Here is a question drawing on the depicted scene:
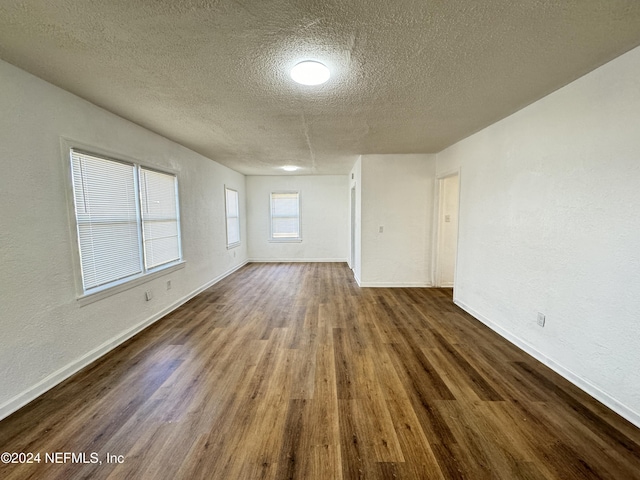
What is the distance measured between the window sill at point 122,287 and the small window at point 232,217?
2.27 metres

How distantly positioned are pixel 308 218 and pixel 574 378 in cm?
597

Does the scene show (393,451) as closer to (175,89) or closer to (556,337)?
(556,337)

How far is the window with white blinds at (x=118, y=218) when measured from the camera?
7.79ft

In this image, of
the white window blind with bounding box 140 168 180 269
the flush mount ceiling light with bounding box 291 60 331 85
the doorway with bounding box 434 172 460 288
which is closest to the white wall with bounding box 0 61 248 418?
the white window blind with bounding box 140 168 180 269

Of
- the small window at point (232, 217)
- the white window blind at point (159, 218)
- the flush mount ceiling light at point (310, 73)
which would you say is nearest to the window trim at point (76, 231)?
the white window blind at point (159, 218)

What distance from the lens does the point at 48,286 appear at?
203cm

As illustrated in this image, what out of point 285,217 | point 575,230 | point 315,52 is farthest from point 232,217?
point 575,230

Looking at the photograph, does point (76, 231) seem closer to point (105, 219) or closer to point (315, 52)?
point (105, 219)

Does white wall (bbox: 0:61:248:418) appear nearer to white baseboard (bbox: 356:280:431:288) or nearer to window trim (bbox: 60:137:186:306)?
window trim (bbox: 60:137:186:306)

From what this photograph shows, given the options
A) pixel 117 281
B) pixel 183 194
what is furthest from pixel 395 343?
pixel 183 194

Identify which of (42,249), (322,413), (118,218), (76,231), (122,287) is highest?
(118,218)

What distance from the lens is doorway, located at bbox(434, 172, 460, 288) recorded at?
457 cm

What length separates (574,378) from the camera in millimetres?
2053

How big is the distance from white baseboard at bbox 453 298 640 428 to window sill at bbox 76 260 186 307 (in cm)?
419
